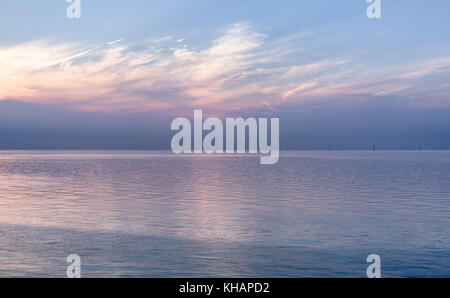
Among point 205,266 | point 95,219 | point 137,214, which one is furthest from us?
point 137,214

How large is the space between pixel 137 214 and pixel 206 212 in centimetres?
498

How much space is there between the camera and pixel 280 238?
2241cm

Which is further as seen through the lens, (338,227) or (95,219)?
(95,219)

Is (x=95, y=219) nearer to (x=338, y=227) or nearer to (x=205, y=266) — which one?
(x=205, y=266)

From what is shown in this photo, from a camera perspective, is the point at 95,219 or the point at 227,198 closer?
the point at 95,219
